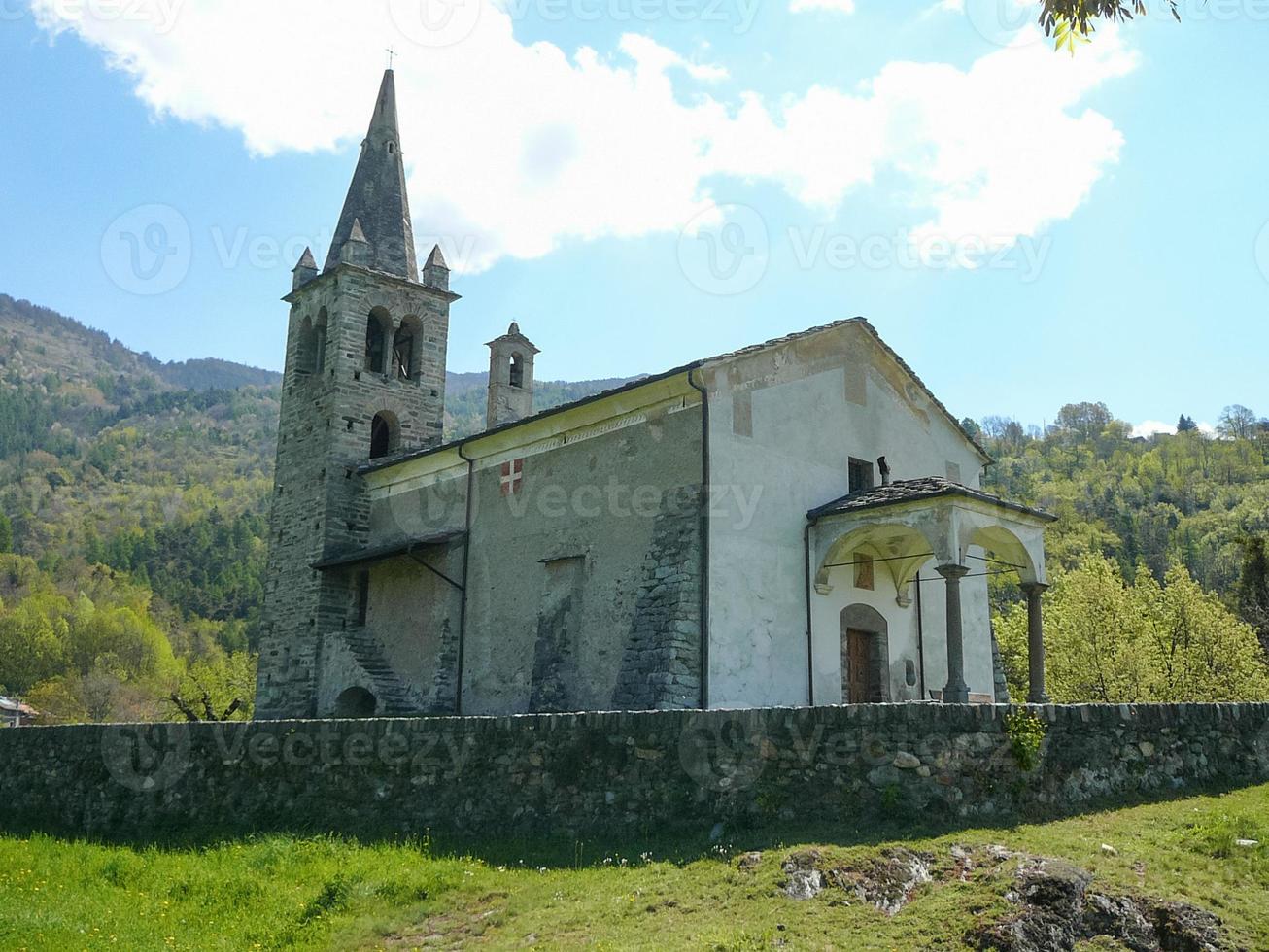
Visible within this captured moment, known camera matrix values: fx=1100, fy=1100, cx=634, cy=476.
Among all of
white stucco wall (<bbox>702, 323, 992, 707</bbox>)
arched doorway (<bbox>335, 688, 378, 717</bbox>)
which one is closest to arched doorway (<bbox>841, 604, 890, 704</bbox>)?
white stucco wall (<bbox>702, 323, 992, 707</bbox>)

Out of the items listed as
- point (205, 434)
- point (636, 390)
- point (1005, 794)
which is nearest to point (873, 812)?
point (1005, 794)

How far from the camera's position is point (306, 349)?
27.3 metres

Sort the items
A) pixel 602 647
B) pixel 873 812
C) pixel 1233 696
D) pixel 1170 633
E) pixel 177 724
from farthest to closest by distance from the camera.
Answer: pixel 1170 633 < pixel 1233 696 < pixel 602 647 < pixel 177 724 < pixel 873 812

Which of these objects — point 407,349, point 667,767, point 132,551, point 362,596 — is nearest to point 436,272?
point 407,349

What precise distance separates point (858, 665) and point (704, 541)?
158 inches

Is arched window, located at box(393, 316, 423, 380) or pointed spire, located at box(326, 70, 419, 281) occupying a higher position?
pointed spire, located at box(326, 70, 419, 281)

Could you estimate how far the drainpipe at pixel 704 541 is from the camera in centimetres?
1609

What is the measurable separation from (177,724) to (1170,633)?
3028 centimetres

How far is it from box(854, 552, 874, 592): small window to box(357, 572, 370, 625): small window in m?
11.1

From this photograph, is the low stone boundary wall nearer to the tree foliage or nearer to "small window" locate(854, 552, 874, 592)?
"small window" locate(854, 552, 874, 592)

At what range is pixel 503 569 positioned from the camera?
20234mm

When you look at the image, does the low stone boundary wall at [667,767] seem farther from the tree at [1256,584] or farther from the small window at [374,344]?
the tree at [1256,584]

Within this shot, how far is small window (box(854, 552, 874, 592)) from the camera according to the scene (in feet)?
60.9

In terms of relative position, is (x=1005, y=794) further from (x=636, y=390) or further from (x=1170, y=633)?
(x=1170, y=633)
